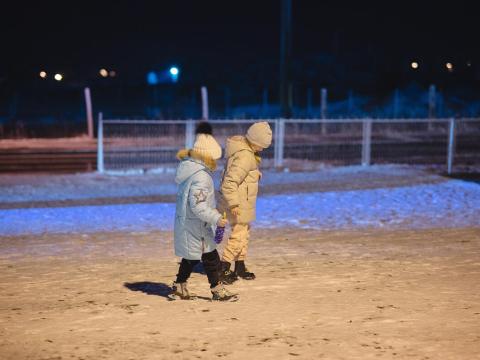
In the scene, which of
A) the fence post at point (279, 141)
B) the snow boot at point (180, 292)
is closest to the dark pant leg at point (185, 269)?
the snow boot at point (180, 292)

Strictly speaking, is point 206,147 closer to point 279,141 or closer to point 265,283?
point 265,283

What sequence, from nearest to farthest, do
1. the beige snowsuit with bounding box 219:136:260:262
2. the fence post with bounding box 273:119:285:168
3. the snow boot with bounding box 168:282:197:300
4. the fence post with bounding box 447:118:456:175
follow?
the snow boot with bounding box 168:282:197:300, the beige snowsuit with bounding box 219:136:260:262, the fence post with bounding box 273:119:285:168, the fence post with bounding box 447:118:456:175

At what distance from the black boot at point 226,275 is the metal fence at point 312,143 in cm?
1011

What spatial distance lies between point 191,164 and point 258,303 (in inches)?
51.9

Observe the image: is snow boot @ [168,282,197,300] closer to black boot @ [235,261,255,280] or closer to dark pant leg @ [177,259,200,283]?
dark pant leg @ [177,259,200,283]

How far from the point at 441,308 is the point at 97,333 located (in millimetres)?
2817

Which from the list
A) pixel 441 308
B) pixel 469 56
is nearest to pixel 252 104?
pixel 469 56

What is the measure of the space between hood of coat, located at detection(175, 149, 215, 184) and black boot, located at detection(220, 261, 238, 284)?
1284mm

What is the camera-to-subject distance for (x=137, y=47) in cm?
7106

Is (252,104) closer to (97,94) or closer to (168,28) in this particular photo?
(97,94)

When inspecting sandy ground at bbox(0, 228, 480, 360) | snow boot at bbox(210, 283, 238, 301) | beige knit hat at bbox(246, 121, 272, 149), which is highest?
beige knit hat at bbox(246, 121, 272, 149)

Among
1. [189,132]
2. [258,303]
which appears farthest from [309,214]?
[189,132]

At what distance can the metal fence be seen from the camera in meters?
18.3

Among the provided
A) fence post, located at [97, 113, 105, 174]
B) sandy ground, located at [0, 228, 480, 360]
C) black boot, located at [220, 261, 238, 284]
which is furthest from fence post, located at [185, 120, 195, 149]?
black boot, located at [220, 261, 238, 284]
